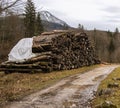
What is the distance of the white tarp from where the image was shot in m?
24.6

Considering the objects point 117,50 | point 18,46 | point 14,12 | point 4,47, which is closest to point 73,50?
point 18,46

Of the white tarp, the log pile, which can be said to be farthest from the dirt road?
the white tarp

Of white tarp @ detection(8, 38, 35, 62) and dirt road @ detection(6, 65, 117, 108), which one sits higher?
white tarp @ detection(8, 38, 35, 62)

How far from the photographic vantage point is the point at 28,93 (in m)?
13.9

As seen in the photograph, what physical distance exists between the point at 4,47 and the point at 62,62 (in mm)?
37852

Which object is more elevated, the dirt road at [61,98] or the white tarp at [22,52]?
the white tarp at [22,52]

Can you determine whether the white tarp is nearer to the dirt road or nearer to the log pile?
the log pile

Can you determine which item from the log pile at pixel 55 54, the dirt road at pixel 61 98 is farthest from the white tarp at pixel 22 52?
the dirt road at pixel 61 98

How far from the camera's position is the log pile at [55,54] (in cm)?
2338

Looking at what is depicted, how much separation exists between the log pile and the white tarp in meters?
0.40

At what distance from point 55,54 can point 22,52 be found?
8.75 feet

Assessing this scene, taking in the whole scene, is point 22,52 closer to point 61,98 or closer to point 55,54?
point 55,54

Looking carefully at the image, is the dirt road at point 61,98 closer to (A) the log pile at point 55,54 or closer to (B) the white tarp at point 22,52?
(A) the log pile at point 55,54

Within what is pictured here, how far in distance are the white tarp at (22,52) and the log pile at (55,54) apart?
400mm
